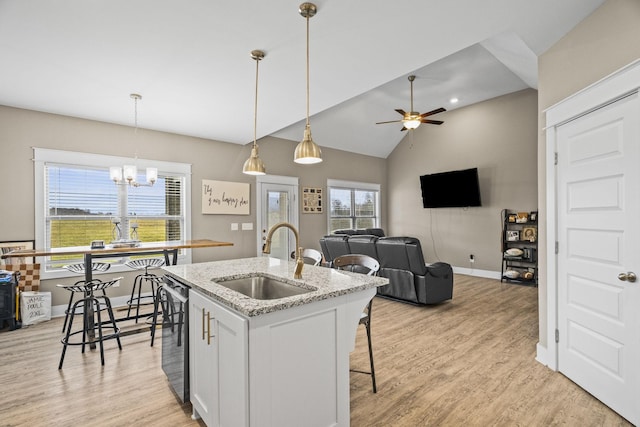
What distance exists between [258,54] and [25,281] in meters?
4.02

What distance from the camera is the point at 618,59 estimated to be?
2057 millimetres

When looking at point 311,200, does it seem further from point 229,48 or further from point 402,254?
point 229,48

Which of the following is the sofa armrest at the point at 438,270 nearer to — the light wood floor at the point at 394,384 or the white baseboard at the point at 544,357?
the light wood floor at the point at 394,384

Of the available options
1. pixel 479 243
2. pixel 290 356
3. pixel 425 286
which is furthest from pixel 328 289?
pixel 479 243

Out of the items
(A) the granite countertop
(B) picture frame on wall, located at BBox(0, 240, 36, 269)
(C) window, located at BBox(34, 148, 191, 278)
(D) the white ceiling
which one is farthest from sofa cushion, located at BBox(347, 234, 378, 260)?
(B) picture frame on wall, located at BBox(0, 240, 36, 269)

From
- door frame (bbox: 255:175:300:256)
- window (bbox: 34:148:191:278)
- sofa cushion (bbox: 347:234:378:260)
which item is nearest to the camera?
window (bbox: 34:148:191:278)

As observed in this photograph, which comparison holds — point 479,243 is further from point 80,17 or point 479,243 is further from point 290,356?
point 80,17

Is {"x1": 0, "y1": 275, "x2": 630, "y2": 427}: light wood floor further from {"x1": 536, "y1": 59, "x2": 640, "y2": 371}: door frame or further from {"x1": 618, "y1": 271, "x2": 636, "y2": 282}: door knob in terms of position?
{"x1": 618, "y1": 271, "x2": 636, "y2": 282}: door knob

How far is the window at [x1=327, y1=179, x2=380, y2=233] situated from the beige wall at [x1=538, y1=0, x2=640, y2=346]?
483 cm

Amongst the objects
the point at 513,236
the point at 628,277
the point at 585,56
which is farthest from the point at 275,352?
the point at 513,236

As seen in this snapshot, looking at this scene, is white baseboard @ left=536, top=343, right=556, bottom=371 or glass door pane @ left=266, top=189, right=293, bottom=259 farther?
glass door pane @ left=266, top=189, right=293, bottom=259

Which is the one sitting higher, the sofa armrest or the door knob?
the door knob

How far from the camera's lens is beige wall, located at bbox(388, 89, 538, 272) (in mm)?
5938

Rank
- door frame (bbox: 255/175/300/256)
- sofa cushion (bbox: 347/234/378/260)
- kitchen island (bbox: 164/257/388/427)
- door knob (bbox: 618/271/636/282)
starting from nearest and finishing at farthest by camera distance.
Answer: kitchen island (bbox: 164/257/388/427)
door knob (bbox: 618/271/636/282)
sofa cushion (bbox: 347/234/378/260)
door frame (bbox: 255/175/300/256)
